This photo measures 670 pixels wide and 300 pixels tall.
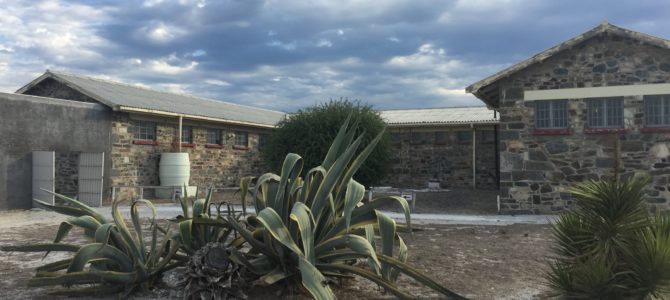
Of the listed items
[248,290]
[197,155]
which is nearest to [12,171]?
[197,155]

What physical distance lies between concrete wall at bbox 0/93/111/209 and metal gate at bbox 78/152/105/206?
17.6 inches

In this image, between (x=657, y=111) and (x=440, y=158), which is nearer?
(x=657, y=111)

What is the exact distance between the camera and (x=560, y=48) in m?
13.5

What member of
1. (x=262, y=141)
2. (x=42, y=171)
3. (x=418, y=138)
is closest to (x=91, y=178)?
(x=42, y=171)

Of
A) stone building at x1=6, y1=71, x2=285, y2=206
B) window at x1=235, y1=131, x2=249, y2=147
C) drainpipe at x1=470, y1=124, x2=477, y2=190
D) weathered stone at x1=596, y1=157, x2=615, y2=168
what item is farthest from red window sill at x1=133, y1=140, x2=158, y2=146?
A: weathered stone at x1=596, y1=157, x2=615, y2=168

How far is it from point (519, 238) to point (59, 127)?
13.5m

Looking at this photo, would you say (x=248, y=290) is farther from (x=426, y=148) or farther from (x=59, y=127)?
(x=426, y=148)

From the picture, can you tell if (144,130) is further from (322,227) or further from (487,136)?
(322,227)

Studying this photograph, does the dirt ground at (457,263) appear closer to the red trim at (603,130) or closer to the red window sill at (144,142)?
the red trim at (603,130)

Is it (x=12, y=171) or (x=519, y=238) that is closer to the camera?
(x=519, y=238)

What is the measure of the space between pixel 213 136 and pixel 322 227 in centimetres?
1714

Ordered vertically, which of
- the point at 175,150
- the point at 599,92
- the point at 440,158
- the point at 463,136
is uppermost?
the point at 599,92

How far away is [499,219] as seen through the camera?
13.2m

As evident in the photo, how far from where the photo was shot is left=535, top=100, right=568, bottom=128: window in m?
13.8
